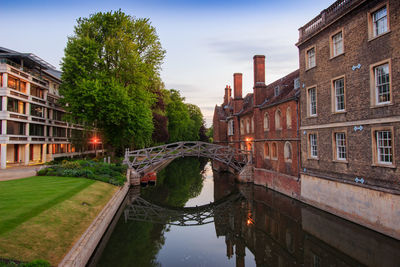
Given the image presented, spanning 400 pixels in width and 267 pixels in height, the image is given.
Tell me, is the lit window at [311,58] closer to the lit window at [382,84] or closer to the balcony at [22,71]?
the lit window at [382,84]

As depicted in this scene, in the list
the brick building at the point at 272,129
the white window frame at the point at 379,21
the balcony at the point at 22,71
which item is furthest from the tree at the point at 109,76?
the white window frame at the point at 379,21

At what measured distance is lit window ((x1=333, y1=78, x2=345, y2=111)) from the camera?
49.1 feet

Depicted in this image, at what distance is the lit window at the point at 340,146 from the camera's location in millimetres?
14855

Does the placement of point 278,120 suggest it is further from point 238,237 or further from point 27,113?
point 27,113

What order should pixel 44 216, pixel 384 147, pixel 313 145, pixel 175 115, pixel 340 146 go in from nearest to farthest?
pixel 44 216 → pixel 384 147 → pixel 340 146 → pixel 313 145 → pixel 175 115

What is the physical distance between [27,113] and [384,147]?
114 ft

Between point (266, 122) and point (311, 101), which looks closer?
point (311, 101)

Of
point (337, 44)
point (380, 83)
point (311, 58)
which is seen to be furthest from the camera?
point (311, 58)

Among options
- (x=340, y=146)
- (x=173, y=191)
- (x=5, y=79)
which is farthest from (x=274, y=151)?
(x=5, y=79)

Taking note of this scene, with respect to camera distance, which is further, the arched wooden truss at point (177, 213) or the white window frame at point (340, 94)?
the arched wooden truss at point (177, 213)

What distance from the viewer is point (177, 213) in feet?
60.5

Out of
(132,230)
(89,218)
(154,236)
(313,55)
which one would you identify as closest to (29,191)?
(89,218)

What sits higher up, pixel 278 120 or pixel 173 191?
pixel 278 120

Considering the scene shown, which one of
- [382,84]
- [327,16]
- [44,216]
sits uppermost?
[327,16]
